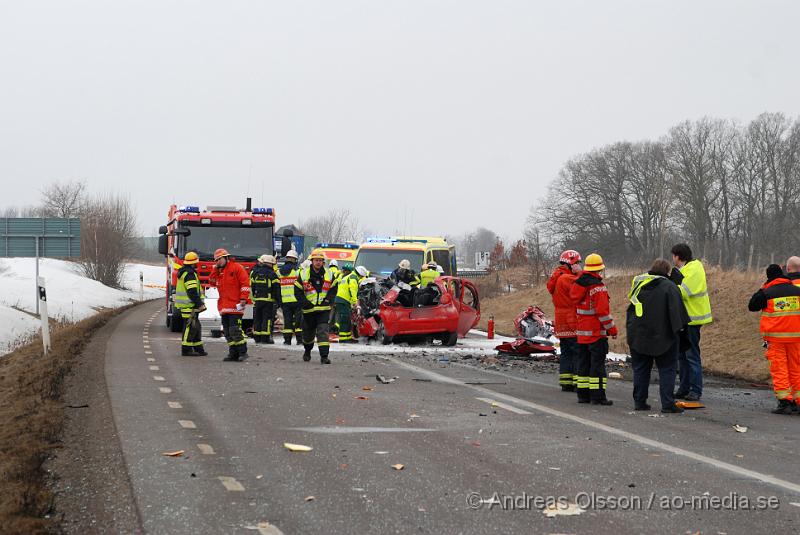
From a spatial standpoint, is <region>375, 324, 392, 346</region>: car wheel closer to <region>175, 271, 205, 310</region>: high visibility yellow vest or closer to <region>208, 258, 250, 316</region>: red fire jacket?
<region>208, 258, 250, 316</region>: red fire jacket

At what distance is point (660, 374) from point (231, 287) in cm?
809

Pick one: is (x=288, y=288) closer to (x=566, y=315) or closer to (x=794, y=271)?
(x=566, y=315)

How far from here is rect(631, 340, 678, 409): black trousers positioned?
10945 mm

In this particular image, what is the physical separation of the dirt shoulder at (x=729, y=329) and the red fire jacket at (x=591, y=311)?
5.13 metres

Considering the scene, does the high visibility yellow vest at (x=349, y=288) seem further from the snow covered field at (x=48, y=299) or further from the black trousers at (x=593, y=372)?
the black trousers at (x=593, y=372)

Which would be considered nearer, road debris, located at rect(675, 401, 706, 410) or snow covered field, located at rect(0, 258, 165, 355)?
road debris, located at rect(675, 401, 706, 410)

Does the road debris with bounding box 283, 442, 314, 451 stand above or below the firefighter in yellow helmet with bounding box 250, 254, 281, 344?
below

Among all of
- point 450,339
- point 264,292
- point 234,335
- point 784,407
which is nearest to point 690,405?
point 784,407

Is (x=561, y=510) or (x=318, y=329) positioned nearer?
(x=561, y=510)

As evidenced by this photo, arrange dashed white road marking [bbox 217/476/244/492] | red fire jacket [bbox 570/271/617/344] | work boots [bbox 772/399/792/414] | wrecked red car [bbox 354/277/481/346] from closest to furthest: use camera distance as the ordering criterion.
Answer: dashed white road marking [bbox 217/476/244/492] < work boots [bbox 772/399/792/414] < red fire jacket [bbox 570/271/617/344] < wrecked red car [bbox 354/277/481/346]

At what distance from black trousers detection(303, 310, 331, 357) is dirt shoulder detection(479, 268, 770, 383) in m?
6.76

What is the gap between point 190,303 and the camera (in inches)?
664

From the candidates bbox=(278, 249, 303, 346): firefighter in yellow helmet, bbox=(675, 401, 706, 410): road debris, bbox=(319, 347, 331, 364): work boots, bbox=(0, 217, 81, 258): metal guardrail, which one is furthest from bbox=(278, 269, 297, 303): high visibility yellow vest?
bbox=(0, 217, 81, 258): metal guardrail

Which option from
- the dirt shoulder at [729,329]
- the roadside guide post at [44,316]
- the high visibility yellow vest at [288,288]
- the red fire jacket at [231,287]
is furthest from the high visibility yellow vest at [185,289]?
the dirt shoulder at [729,329]
